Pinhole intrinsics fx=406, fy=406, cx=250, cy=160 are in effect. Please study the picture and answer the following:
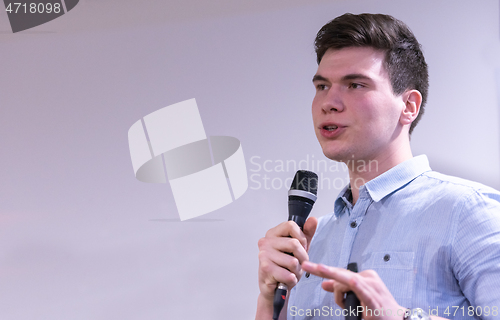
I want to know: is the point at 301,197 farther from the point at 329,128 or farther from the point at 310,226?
the point at 329,128

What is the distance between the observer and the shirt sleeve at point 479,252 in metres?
0.88

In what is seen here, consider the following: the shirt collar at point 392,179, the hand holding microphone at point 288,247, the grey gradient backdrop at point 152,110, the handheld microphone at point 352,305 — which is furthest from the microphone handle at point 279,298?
the grey gradient backdrop at point 152,110

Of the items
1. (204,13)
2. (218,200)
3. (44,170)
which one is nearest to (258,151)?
(218,200)

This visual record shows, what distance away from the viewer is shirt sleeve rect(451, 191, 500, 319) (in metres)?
0.88

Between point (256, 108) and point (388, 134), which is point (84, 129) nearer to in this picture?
point (256, 108)

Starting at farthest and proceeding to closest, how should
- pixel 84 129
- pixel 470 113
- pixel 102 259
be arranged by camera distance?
pixel 84 129
pixel 102 259
pixel 470 113

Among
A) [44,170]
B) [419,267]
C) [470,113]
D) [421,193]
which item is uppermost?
[44,170]

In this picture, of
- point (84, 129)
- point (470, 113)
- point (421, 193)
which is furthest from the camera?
point (84, 129)

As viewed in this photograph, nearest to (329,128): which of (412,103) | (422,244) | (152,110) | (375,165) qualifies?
(375,165)

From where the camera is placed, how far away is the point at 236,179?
1924mm

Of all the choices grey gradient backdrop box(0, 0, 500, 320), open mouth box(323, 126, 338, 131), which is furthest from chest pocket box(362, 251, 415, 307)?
grey gradient backdrop box(0, 0, 500, 320)

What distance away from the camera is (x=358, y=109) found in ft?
3.90

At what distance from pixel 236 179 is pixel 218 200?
0.13 m

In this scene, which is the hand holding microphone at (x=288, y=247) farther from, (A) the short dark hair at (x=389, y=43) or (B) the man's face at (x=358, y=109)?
(A) the short dark hair at (x=389, y=43)
